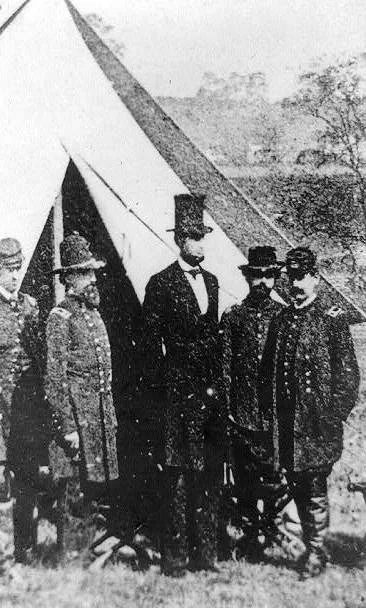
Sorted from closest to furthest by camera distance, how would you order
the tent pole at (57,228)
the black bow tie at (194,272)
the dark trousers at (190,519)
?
the dark trousers at (190,519)
the black bow tie at (194,272)
the tent pole at (57,228)

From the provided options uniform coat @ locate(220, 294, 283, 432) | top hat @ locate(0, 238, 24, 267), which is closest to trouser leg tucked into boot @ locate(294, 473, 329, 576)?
uniform coat @ locate(220, 294, 283, 432)

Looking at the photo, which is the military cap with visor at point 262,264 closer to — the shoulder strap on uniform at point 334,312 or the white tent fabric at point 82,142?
the white tent fabric at point 82,142

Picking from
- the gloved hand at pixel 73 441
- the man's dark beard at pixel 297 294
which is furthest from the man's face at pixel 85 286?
the man's dark beard at pixel 297 294

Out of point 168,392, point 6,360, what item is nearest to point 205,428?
point 168,392

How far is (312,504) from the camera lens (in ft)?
10.9

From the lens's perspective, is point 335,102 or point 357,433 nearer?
point 357,433

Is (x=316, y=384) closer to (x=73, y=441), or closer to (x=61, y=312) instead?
(x=73, y=441)

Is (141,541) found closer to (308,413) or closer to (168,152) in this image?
(308,413)

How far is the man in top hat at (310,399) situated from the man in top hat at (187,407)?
0.43 m

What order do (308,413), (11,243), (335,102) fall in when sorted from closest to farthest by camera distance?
1. (308,413)
2. (11,243)
3. (335,102)

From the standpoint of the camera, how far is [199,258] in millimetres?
3477

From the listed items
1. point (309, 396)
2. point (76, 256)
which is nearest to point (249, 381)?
point (309, 396)

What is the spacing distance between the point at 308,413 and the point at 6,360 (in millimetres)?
2182

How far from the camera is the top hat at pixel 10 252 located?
3497 mm
